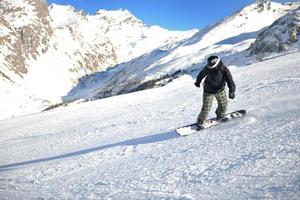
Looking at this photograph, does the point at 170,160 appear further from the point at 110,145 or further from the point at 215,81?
the point at 110,145

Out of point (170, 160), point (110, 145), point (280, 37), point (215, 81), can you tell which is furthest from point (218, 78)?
point (280, 37)

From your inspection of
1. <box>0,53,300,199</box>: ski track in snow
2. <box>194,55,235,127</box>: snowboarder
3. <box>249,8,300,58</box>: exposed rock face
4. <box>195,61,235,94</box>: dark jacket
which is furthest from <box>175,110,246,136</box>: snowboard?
<box>249,8,300,58</box>: exposed rock face

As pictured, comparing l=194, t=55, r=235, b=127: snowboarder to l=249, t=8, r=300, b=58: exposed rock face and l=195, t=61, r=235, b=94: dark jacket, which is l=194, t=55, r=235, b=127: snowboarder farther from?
l=249, t=8, r=300, b=58: exposed rock face

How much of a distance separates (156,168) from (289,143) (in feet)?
9.14

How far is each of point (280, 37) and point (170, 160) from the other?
94.4m

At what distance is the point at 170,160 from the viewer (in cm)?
854

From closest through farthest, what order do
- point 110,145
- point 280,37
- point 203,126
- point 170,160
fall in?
point 170,160
point 203,126
point 110,145
point 280,37

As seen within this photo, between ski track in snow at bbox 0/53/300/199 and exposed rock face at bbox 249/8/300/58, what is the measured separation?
82254mm

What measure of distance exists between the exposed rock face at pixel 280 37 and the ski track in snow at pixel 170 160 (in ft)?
270

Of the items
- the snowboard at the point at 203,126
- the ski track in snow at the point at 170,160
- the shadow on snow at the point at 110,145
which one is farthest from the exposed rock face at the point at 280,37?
the shadow on snow at the point at 110,145

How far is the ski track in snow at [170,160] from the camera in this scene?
6.69m

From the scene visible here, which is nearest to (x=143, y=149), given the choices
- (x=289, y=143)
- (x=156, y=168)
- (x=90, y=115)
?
(x=156, y=168)

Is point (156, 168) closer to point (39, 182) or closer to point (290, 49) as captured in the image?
point (39, 182)

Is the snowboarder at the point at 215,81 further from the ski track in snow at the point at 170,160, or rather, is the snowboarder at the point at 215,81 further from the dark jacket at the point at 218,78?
the ski track in snow at the point at 170,160
